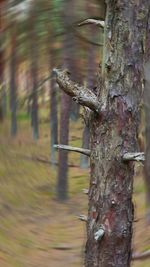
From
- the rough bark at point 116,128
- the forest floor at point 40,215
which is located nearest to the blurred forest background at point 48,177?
the forest floor at point 40,215

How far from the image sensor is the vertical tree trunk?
5.55m

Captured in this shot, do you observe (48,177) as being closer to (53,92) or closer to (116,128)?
(53,92)

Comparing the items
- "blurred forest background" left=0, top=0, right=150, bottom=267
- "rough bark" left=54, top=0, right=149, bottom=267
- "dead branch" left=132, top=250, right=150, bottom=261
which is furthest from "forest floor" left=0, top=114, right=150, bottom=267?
"rough bark" left=54, top=0, right=149, bottom=267

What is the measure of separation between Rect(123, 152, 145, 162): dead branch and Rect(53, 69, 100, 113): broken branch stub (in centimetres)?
53

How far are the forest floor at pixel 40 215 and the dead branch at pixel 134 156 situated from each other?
6.88 feet

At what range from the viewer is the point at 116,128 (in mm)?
5562

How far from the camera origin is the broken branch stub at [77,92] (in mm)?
5395

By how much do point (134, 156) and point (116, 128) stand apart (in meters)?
0.39

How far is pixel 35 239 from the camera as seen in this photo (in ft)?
43.1

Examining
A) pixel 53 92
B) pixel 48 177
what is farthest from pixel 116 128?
pixel 48 177

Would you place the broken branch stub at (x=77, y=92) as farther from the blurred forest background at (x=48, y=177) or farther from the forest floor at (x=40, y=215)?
the forest floor at (x=40, y=215)

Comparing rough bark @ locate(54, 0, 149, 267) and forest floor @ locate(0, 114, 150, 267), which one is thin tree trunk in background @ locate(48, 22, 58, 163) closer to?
forest floor @ locate(0, 114, 150, 267)

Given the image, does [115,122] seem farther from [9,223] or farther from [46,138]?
[46,138]

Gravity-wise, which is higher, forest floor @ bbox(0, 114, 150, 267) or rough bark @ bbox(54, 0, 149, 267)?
rough bark @ bbox(54, 0, 149, 267)
